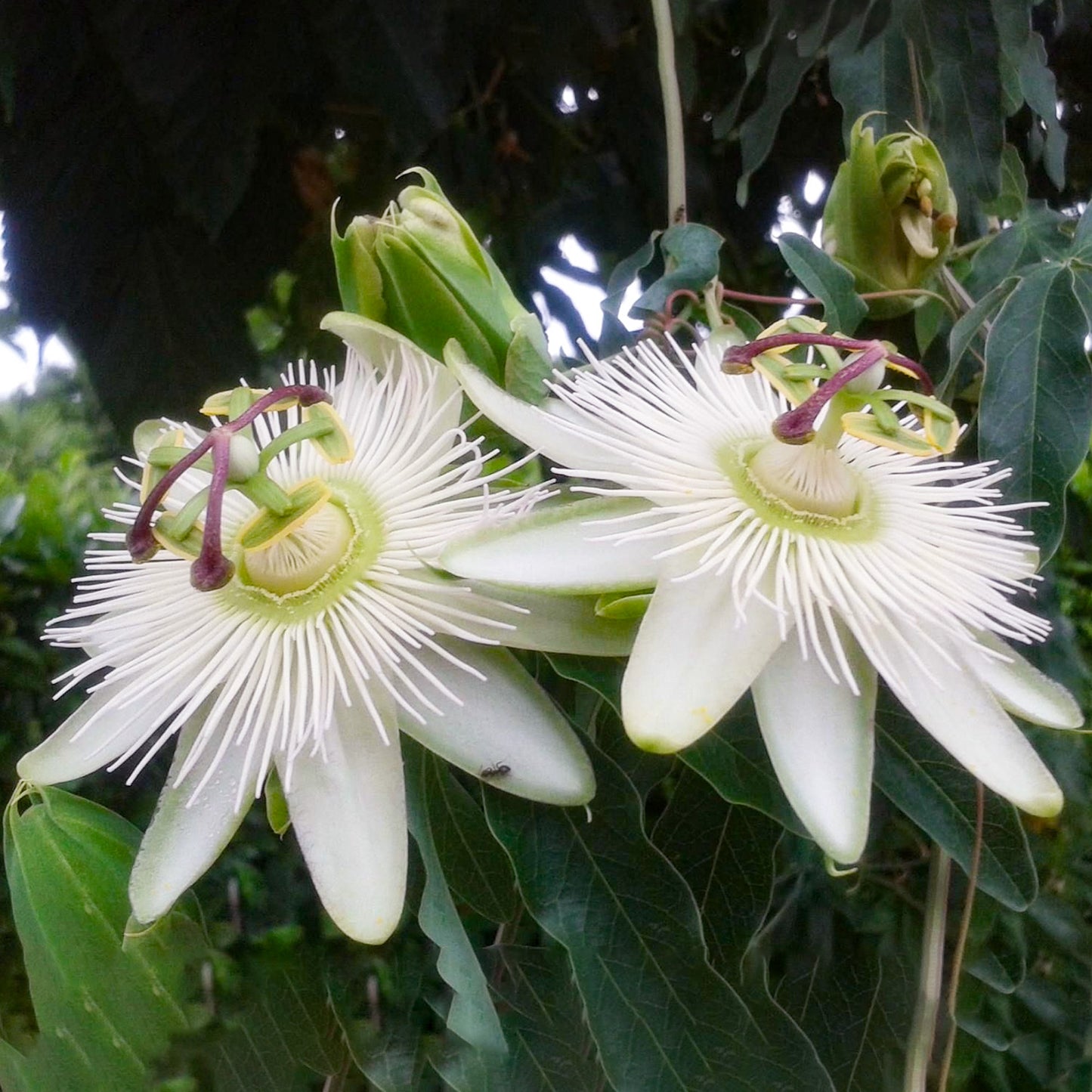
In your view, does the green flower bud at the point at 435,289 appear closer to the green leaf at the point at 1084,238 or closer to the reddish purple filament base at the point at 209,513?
the reddish purple filament base at the point at 209,513

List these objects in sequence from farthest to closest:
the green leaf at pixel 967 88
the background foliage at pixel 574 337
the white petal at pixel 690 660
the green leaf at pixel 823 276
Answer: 1. the green leaf at pixel 967 88
2. the green leaf at pixel 823 276
3. the background foliage at pixel 574 337
4. the white petal at pixel 690 660

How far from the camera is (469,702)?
423 mm

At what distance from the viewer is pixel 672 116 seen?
674mm

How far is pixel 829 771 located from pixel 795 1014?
1.01 feet

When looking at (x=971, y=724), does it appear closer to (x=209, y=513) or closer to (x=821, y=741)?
(x=821, y=741)

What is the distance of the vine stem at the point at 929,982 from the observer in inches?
21.4

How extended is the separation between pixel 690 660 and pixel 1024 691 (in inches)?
5.9

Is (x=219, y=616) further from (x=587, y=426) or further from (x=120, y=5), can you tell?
(x=120, y=5)

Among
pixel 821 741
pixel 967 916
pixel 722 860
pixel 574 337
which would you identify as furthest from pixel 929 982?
pixel 574 337

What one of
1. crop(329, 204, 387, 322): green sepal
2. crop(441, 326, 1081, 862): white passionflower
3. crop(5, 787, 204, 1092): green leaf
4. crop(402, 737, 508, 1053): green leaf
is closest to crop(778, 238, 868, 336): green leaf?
crop(441, 326, 1081, 862): white passionflower

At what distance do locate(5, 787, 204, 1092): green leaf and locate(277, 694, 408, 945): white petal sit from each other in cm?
12

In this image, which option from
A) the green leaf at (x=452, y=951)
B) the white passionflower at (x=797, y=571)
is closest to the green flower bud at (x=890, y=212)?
the white passionflower at (x=797, y=571)

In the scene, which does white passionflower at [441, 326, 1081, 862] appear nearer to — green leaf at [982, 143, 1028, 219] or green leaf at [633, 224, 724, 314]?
green leaf at [633, 224, 724, 314]

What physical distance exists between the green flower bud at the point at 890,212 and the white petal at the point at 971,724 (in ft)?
1.00
